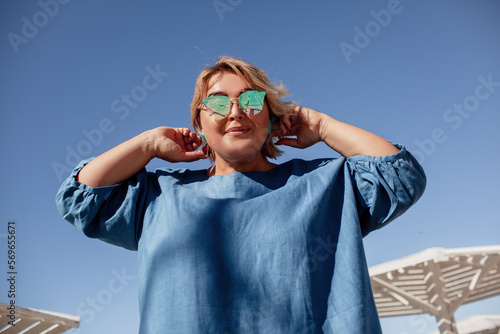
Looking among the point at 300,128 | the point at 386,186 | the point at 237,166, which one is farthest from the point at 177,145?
the point at 386,186

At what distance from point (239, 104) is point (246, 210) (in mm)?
429

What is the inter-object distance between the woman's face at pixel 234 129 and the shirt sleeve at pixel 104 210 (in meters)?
0.35

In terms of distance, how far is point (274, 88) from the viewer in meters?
1.78

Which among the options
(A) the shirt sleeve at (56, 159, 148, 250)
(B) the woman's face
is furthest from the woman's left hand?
(A) the shirt sleeve at (56, 159, 148, 250)

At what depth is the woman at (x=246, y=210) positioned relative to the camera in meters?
1.27

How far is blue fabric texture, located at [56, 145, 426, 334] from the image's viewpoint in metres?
1.26

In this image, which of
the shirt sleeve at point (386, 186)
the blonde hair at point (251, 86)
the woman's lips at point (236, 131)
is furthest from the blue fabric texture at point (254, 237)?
the blonde hair at point (251, 86)

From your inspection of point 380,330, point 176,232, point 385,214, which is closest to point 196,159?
point 176,232

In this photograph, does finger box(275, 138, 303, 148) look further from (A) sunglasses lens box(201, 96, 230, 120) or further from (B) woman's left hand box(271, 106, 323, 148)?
(A) sunglasses lens box(201, 96, 230, 120)

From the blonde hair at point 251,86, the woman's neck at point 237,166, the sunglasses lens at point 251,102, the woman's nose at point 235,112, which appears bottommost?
the woman's neck at point 237,166

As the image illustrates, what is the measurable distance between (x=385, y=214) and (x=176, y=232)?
747 mm

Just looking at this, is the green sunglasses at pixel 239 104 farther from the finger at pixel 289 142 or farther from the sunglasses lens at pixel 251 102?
the finger at pixel 289 142

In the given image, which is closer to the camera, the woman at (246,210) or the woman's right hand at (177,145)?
the woman at (246,210)

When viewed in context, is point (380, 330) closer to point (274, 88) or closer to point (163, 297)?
point (163, 297)
